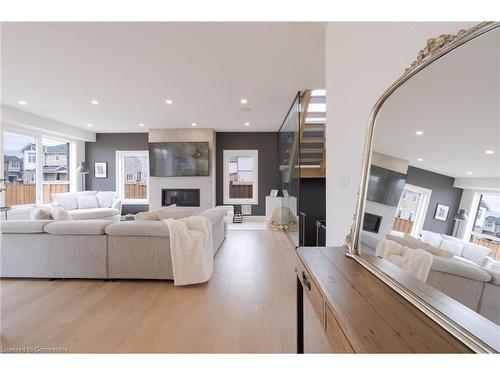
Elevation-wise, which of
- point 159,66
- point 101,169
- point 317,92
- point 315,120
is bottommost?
point 101,169

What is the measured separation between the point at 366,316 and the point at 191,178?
21.6 ft

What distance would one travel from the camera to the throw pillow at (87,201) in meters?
6.32

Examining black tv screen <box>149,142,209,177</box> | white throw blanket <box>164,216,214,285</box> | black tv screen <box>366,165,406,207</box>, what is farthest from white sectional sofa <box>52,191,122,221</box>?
black tv screen <box>366,165,406,207</box>

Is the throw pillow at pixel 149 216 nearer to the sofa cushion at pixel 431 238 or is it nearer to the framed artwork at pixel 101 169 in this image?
the sofa cushion at pixel 431 238

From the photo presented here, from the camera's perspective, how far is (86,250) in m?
2.88

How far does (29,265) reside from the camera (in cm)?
291

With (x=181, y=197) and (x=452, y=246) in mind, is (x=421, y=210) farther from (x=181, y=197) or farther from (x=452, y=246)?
(x=181, y=197)

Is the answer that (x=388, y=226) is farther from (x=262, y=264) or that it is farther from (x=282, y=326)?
(x=262, y=264)

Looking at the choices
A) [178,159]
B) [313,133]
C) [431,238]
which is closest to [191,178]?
[178,159]

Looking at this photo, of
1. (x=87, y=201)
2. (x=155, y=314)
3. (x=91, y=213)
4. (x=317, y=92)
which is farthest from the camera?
(x=87, y=201)

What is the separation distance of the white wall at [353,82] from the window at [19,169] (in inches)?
260
